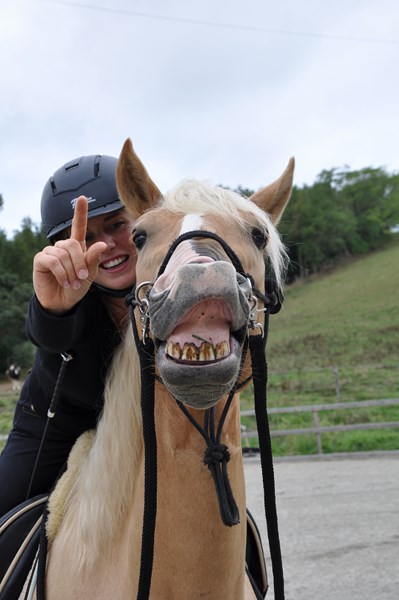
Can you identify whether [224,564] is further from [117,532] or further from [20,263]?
[20,263]

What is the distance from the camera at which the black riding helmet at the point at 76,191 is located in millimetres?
2809

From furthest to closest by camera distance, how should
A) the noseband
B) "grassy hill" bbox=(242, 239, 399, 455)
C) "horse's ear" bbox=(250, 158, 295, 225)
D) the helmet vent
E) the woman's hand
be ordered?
"grassy hill" bbox=(242, 239, 399, 455), the helmet vent, "horse's ear" bbox=(250, 158, 295, 225), the woman's hand, the noseband

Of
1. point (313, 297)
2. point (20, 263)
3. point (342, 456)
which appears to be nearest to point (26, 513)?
point (342, 456)

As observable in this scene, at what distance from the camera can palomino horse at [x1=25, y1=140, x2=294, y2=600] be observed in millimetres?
1474

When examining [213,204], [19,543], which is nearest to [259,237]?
[213,204]

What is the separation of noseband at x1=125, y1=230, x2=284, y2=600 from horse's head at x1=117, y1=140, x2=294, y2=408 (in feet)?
0.05

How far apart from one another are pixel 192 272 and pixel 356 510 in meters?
7.06

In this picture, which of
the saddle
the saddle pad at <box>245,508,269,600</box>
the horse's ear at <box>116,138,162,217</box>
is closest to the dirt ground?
the saddle pad at <box>245,508,269,600</box>

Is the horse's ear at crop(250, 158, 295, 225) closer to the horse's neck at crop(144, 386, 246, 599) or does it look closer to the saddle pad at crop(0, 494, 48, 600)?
the horse's neck at crop(144, 386, 246, 599)

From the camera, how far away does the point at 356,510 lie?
7.45 meters

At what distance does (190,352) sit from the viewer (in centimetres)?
146

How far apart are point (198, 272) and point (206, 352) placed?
22 centimetres

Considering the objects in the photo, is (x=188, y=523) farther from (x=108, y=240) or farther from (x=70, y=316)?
(x=108, y=240)

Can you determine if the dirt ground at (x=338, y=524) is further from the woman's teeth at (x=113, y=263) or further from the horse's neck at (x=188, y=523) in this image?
the woman's teeth at (x=113, y=263)
